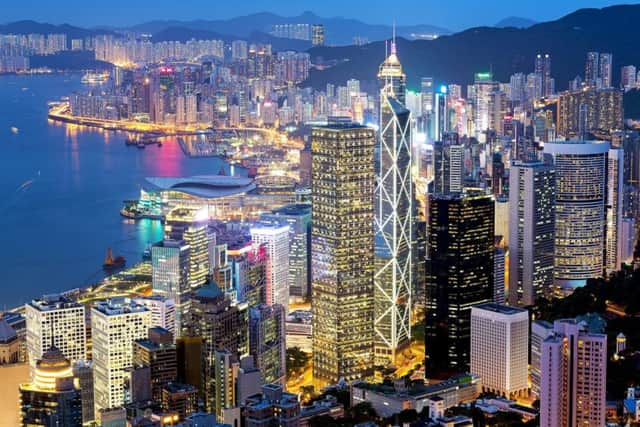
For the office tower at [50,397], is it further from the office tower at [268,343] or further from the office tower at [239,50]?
the office tower at [239,50]

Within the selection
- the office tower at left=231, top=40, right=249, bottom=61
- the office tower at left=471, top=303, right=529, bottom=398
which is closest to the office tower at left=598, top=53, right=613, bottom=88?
the office tower at left=231, top=40, right=249, bottom=61

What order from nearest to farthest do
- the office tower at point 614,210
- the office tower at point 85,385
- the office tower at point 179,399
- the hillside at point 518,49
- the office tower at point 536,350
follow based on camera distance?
the office tower at point 179,399 < the office tower at point 85,385 < the office tower at point 536,350 < the office tower at point 614,210 < the hillside at point 518,49

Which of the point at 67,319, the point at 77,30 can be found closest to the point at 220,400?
the point at 67,319

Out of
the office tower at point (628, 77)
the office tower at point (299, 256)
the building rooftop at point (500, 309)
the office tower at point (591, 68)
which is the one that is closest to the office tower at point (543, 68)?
the office tower at point (591, 68)

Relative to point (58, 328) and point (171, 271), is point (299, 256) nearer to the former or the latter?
point (171, 271)

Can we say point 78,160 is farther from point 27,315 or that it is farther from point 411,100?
point 27,315

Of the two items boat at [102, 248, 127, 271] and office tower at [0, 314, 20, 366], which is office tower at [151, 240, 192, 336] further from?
boat at [102, 248, 127, 271]

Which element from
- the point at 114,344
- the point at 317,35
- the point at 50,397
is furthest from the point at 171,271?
the point at 317,35
